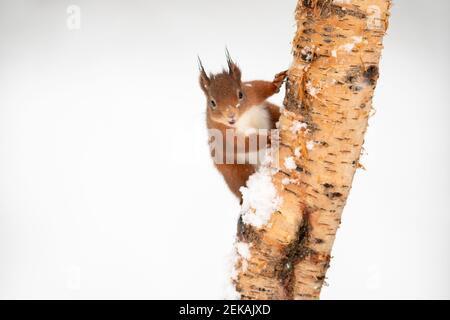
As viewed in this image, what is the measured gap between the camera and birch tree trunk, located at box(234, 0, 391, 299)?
124 centimetres

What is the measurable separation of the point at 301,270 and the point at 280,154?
351mm

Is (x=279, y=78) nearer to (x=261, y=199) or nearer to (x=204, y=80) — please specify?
(x=204, y=80)

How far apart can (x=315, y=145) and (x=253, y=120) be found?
49cm

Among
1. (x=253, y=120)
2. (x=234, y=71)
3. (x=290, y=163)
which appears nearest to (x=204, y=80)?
(x=234, y=71)

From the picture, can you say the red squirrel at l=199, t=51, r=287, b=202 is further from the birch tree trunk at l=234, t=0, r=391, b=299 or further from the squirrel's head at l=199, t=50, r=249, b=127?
the birch tree trunk at l=234, t=0, r=391, b=299

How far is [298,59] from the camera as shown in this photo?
1.33m

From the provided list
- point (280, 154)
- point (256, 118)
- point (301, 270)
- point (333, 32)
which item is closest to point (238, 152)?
point (256, 118)

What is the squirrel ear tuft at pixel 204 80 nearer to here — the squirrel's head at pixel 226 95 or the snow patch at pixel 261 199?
the squirrel's head at pixel 226 95

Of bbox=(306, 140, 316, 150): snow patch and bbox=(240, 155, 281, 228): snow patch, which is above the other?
bbox=(306, 140, 316, 150): snow patch

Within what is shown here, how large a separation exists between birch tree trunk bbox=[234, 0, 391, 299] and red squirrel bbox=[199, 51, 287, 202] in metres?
0.39

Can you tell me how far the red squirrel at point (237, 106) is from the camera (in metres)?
1.77

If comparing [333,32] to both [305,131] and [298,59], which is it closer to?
[298,59]

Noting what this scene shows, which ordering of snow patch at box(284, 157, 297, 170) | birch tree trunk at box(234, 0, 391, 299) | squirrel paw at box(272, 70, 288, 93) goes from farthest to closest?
squirrel paw at box(272, 70, 288, 93)
snow patch at box(284, 157, 297, 170)
birch tree trunk at box(234, 0, 391, 299)

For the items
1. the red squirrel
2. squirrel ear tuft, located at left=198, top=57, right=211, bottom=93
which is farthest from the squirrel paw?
squirrel ear tuft, located at left=198, top=57, right=211, bottom=93
